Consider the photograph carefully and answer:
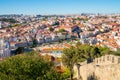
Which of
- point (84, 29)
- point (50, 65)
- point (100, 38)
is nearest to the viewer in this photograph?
point (50, 65)

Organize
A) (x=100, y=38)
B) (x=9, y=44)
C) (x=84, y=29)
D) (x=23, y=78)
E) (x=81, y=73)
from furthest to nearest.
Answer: (x=84, y=29), (x=100, y=38), (x=9, y=44), (x=81, y=73), (x=23, y=78)

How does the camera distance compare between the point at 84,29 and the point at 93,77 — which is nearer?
the point at 93,77

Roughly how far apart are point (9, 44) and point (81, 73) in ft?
186

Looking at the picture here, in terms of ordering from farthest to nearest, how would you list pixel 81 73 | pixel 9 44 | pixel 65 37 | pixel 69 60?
pixel 65 37
pixel 9 44
pixel 69 60
pixel 81 73

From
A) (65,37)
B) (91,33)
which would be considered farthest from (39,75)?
(91,33)

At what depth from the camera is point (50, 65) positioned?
1955cm

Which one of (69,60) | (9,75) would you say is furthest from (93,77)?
(69,60)

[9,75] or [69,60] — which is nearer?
[9,75]

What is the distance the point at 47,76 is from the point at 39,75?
82cm

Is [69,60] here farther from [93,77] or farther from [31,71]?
[31,71]

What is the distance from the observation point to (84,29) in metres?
123

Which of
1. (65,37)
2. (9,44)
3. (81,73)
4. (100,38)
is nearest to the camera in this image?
(81,73)

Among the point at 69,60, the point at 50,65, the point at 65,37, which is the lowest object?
the point at 65,37

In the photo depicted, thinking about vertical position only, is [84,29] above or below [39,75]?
below
